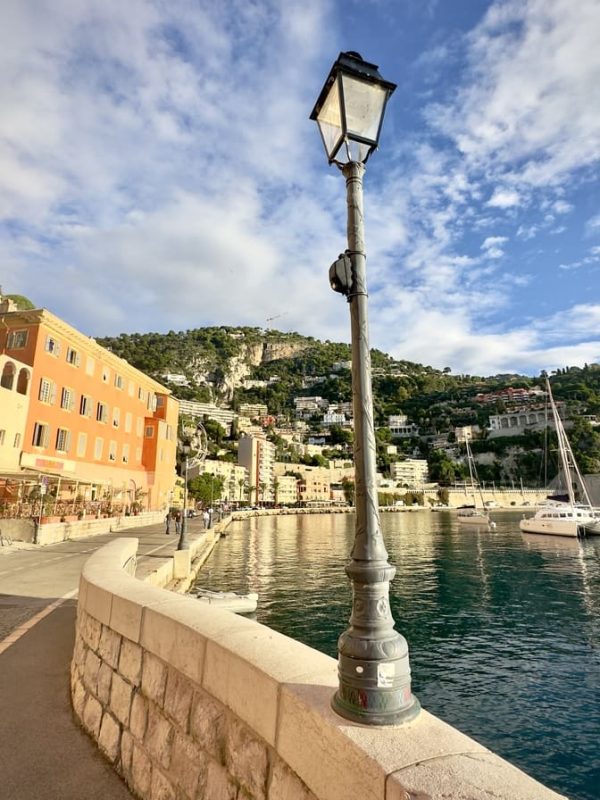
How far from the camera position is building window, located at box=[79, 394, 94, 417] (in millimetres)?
32656

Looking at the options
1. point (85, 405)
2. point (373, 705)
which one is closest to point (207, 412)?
point (85, 405)

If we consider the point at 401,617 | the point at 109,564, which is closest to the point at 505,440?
the point at 401,617

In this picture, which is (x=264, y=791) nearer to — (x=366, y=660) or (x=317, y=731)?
(x=317, y=731)

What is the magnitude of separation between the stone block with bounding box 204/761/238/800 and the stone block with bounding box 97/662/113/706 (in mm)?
1749

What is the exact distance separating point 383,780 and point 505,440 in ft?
577

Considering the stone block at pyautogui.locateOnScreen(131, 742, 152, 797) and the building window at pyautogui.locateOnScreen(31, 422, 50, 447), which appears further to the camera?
the building window at pyautogui.locateOnScreen(31, 422, 50, 447)

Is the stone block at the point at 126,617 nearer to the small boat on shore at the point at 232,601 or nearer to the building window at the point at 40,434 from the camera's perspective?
the small boat on shore at the point at 232,601

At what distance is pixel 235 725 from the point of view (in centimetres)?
274

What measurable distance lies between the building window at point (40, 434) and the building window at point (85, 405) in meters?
4.12

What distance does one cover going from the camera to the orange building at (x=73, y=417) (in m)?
26.3

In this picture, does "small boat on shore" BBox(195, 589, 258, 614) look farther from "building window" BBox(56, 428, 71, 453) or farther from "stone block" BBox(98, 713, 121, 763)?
"building window" BBox(56, 428, 71, 453)

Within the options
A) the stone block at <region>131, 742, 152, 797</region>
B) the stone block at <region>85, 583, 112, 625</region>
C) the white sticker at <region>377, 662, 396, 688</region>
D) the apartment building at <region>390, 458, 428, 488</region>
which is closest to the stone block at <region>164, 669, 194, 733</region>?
the stone block at <region>131, 742, 152, 797</region>

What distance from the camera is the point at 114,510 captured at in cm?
3528

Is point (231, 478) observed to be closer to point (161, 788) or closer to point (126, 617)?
Result: point (126, 617)
